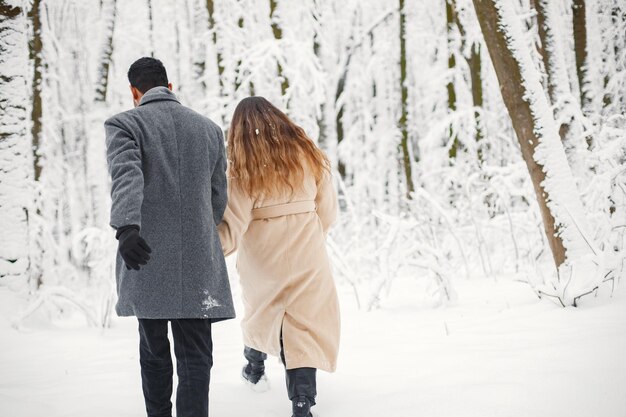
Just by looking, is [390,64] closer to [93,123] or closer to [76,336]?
[93,123]

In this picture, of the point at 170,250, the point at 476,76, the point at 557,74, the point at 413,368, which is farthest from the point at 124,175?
the point at 476,76

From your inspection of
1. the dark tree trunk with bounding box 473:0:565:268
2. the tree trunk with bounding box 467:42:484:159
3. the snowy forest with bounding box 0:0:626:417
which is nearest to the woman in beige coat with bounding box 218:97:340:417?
the snowy forest with bounding box 0:0:626:417

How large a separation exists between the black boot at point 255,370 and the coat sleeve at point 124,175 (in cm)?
124

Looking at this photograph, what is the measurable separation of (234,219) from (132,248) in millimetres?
677

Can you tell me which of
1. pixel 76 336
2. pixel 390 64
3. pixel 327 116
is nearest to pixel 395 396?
pixel 76 336

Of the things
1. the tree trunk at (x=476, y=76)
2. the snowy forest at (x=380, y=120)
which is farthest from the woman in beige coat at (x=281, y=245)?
the tree trunk at (x=476, y=76)

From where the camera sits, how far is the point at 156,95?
2186 mm

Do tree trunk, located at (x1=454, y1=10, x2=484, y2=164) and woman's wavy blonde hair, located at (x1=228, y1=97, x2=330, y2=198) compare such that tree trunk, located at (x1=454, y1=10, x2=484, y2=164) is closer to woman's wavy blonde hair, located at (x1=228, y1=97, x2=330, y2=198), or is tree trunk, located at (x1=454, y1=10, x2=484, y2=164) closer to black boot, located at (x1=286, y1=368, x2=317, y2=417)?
woman's wavy blonde hair, located at (x1=228, y1=97, x2=330, y2=198)

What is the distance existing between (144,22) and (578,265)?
1337 cm

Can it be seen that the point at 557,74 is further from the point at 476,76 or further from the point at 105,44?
the point at 105,44

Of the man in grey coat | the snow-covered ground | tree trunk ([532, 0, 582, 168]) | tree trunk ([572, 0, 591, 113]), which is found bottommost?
the snow-covered ground

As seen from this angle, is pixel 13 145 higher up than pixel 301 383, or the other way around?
pixel 13 145

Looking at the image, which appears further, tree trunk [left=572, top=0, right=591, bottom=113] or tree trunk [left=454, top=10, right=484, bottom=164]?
tree trunk [left=454, top=10, right=484, bottom=164]

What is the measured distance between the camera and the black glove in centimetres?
175
